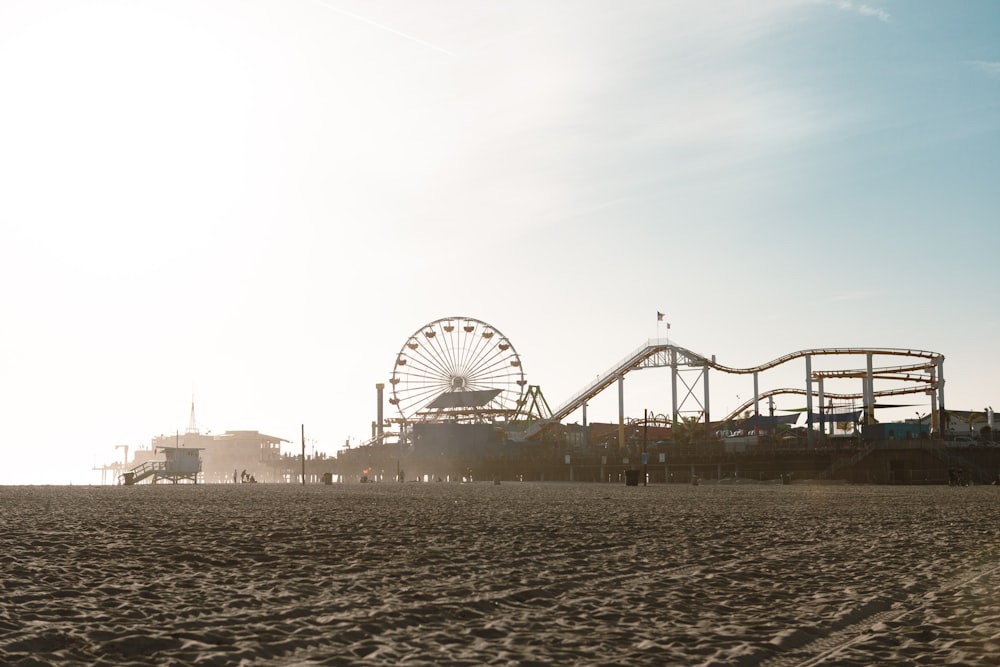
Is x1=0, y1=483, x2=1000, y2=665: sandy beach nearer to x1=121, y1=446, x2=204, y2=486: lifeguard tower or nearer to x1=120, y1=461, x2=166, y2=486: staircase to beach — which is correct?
x1=120, y1=461, x2=166, y2=486: staircase to beach

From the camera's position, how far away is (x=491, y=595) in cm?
1031

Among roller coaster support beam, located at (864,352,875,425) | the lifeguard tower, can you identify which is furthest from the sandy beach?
the lifeguard tower

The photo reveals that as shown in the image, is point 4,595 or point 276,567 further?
point 276,567

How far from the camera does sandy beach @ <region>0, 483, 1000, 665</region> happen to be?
7535 millimetres

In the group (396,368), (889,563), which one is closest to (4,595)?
(889,563)

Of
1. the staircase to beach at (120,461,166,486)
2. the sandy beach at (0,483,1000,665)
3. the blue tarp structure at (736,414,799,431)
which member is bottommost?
the staircase to beach at (120,461,166,486)

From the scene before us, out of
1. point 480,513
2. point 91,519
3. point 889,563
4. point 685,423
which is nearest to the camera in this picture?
point 889,563

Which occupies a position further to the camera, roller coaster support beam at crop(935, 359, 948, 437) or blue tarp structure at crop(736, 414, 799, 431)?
blue tarp structure at crop(736, 414, 799, 431)

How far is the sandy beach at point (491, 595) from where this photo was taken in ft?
24.7

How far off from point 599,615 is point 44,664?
4832 millimetres

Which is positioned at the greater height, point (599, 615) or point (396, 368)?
point (396, 368)

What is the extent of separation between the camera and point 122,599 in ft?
30.9

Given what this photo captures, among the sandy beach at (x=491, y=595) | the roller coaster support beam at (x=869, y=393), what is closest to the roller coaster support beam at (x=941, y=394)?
the roller coaster support beam at (x=869, y=393)

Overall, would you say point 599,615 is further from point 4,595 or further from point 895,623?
point 4,595
